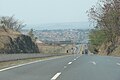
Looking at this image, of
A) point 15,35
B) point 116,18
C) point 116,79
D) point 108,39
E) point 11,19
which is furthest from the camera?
point 11,19

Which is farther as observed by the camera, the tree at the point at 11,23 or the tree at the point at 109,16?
the tree at the point at 11,23

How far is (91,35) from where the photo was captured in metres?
140

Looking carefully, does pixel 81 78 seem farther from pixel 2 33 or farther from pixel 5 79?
pixel 2 33

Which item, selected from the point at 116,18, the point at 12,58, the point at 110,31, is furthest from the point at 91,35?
the point at 12,58

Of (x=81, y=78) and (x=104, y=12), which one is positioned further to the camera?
(x=104, y=12)

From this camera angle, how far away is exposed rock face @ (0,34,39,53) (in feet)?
244

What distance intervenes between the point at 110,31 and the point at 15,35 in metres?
21.4

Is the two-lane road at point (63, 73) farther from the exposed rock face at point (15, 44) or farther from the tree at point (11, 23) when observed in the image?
the tree at point (11, 23)

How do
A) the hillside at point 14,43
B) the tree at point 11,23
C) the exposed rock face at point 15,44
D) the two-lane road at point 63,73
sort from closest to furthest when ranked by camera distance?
the two-lane road at point 63,73, the exposed rock face at point 15,44, the hillside at point 14,43, the tree at point 11,23

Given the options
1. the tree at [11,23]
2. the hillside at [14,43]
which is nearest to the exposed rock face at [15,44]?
the hillside at [14,43]

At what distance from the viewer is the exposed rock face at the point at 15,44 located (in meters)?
74.3

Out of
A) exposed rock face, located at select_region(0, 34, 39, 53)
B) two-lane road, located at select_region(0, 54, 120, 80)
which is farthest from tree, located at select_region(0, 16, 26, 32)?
two-lane road, located at select_region(0, 54, 120, 80)

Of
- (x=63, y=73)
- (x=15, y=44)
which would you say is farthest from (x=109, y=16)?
(x=63, y=73)

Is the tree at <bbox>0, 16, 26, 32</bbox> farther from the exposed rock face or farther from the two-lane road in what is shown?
the two-lane road
